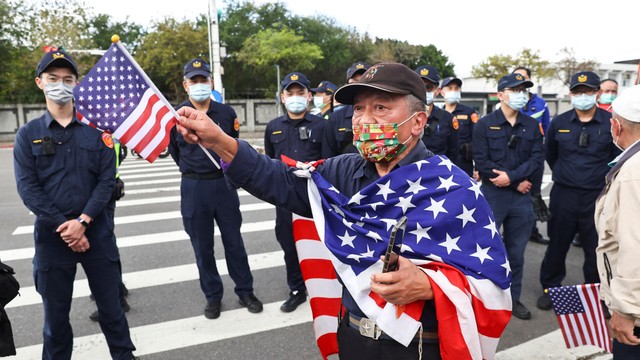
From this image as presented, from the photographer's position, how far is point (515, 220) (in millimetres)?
4434

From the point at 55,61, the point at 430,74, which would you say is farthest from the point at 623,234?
the point at 430,74

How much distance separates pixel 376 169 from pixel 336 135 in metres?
2.81

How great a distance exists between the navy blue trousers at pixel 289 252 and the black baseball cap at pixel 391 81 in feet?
9.31

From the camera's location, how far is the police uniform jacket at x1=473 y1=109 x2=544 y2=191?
4.53 metres

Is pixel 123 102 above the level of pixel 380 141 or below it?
above

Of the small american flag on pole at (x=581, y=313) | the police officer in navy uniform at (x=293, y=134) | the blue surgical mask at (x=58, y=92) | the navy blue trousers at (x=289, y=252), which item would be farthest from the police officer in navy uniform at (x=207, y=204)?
the small american flag on pole at (x=581, y=313)

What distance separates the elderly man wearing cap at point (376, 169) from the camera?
179 cm

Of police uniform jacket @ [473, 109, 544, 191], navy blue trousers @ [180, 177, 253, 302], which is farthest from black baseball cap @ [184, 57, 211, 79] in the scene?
police uniform jacket @ [473, 109, 544, 191]

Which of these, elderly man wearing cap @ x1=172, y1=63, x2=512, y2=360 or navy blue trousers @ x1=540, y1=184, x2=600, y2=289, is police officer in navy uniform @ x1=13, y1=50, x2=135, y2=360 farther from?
A: navy blue trousers @ x1=540, y1=184, x2=600, y2=289

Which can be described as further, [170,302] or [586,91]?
[170,302]

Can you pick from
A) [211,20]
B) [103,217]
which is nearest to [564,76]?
[211,20]

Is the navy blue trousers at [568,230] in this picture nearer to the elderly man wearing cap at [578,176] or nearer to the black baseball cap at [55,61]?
the elderly man wearing cap at [578,176]

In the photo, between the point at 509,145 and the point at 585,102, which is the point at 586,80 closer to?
the point at 585,102

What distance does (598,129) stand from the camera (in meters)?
4.44
